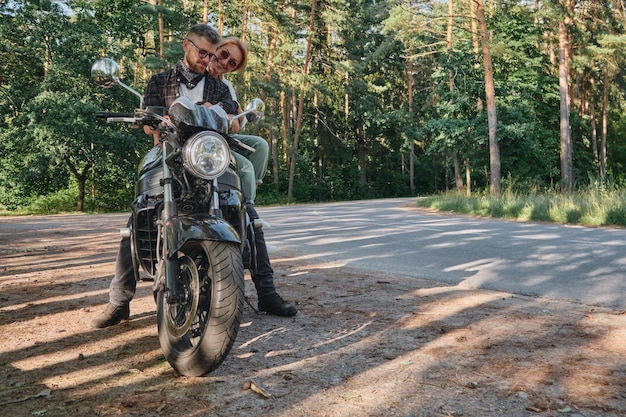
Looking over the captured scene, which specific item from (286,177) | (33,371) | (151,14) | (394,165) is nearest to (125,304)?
(33,371)

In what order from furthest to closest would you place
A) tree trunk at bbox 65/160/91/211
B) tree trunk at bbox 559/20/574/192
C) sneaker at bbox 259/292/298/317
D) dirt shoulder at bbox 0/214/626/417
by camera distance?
tree trunk at bbox 65/160/91/211 → tree trunk at bbox 559/20/574/192 → sneaker at bbox 259/292/298/317 → dirt shoulder at bbox 0/214/626/417

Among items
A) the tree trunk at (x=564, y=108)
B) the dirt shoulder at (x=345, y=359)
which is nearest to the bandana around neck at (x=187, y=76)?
the dirt shoulder at (x=345, y=359)

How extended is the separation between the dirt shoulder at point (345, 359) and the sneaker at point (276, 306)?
0.09 meters

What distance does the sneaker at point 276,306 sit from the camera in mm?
4176

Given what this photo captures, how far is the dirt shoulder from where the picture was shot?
2531mm

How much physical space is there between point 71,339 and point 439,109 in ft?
84.2

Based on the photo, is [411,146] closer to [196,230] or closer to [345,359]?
[345,359]

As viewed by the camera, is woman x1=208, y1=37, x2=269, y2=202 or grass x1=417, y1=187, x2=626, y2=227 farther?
grass x1=417, y1=187, x2=626, y2=227

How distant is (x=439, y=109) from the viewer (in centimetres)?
2759

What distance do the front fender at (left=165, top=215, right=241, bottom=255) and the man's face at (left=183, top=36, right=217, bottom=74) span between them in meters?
1.24

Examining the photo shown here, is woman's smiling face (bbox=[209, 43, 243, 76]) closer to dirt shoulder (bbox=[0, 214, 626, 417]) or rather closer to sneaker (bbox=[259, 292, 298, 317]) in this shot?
sneaker (bbox=[259, 292, 298, 317])

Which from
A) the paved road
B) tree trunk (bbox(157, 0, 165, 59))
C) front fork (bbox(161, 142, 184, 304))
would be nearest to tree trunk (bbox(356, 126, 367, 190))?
tree trunk (bbox(157, 0, 165, 59))

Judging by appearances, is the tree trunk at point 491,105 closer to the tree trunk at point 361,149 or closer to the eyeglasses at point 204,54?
the eyeglasses at point 204,54

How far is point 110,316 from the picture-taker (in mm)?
3941
